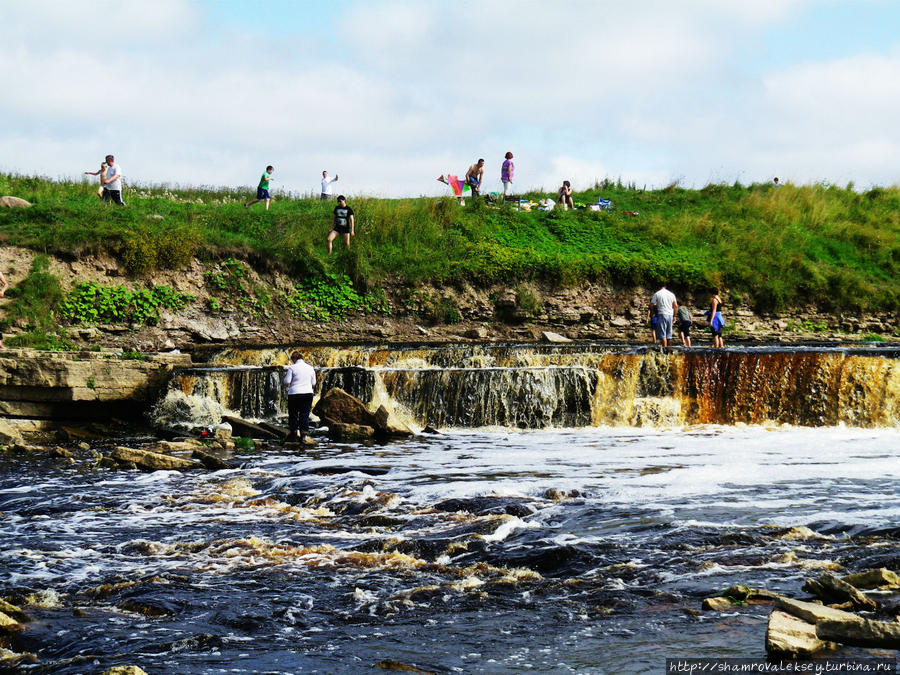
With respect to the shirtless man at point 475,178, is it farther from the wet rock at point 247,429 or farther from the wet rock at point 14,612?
the wet rock at point 14,612

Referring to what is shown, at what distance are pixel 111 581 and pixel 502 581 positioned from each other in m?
2.97

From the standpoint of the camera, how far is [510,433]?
17.1m

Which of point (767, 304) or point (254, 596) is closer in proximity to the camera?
point (254, 596)

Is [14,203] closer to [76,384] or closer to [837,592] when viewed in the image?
[76,384]

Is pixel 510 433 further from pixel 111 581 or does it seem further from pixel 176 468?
pixel 111 581

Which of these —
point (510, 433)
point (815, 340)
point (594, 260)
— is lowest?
point (510, 433)

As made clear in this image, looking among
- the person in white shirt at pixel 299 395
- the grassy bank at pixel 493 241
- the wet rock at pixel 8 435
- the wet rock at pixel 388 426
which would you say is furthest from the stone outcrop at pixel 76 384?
the grassy bank at pixel 493 241

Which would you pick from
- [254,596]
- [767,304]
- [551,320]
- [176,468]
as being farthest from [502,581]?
[767,304]

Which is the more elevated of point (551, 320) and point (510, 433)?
point (551, 320)

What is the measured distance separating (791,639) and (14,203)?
83.3 ft

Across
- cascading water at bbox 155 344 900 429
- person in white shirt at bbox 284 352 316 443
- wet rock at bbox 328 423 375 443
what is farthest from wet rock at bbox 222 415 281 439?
cascading water at bbox 155 344 900 429

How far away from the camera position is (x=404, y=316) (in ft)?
85.4

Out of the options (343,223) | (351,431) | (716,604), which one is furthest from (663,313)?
(716,604)

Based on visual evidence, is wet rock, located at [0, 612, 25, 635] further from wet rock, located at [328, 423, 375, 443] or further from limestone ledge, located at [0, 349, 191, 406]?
limestone ledge, located at [0, 349, 191, 406]
